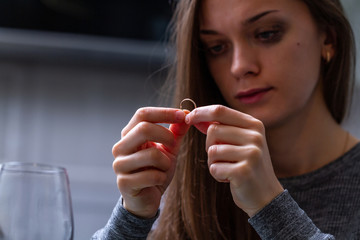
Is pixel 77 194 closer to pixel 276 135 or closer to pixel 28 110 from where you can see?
pixel 28 110

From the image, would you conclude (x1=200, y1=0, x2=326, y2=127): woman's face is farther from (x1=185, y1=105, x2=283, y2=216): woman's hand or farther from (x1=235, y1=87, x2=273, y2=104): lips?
(x1=185, y1=105, x2=283, y2=216): woman's hand

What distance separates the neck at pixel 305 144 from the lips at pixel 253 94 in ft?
0.42

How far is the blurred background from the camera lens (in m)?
2.28

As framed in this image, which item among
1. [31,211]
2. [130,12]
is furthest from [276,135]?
[130,12]

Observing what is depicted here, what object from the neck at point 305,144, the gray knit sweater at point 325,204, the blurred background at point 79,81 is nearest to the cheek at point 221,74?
the neck at point 305,144

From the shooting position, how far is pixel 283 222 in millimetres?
624

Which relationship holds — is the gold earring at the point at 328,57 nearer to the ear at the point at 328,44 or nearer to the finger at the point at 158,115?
the ear at the point at 328,44

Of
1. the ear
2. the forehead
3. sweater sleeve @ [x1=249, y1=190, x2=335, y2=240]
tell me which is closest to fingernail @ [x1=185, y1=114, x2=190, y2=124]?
sweater sleeve @ [x1=249, y1=190, x2=335, y2=240]

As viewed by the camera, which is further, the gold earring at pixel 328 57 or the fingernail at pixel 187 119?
the gold earring at pixel 328 57

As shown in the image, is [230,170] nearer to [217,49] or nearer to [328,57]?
[217,49]

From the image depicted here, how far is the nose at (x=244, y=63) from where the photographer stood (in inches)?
33.8

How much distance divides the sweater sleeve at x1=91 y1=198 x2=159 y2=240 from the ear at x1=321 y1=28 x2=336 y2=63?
0.57 metres

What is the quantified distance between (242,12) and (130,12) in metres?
1.61

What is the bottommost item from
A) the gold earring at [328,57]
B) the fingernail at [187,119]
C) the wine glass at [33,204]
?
the wine glass at [33,204]
